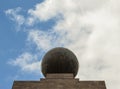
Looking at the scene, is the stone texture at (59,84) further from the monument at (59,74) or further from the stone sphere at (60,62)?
the stone sphere at (60,62)

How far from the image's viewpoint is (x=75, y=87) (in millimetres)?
9500

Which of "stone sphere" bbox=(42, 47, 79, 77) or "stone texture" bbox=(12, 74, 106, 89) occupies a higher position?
"stone sphere" bbox=(42, 47, 79, 77)

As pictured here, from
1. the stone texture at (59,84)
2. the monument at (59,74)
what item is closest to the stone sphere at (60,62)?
the monument at (59,74)

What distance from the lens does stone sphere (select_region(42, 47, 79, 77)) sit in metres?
10.7

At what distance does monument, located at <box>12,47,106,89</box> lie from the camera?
9.59 meters

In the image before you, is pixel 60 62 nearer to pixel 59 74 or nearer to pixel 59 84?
pixel 59 74

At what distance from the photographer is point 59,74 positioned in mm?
10367

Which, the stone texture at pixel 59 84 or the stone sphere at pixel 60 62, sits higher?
the stone sphere at pixel 60 62

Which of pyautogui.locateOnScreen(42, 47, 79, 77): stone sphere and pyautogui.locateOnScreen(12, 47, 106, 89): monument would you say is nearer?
pyautogui.locateOnScreen(12, 47, 106, 89): monument

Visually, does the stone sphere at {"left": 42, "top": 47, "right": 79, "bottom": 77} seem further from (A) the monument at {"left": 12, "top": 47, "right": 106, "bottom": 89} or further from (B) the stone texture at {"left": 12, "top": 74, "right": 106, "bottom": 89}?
(B) the stone texture at {"left": 12, "top": 74, "right": 106, "bottom": 89}

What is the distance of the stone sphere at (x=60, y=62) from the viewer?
421 inches

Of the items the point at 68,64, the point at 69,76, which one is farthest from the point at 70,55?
the point at 69,76

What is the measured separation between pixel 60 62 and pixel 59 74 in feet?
2.02

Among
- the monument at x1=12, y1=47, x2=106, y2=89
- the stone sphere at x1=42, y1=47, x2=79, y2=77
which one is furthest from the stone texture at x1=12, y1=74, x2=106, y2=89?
the stone sphere at x1=42, y1=47, x2=79, y2=77
